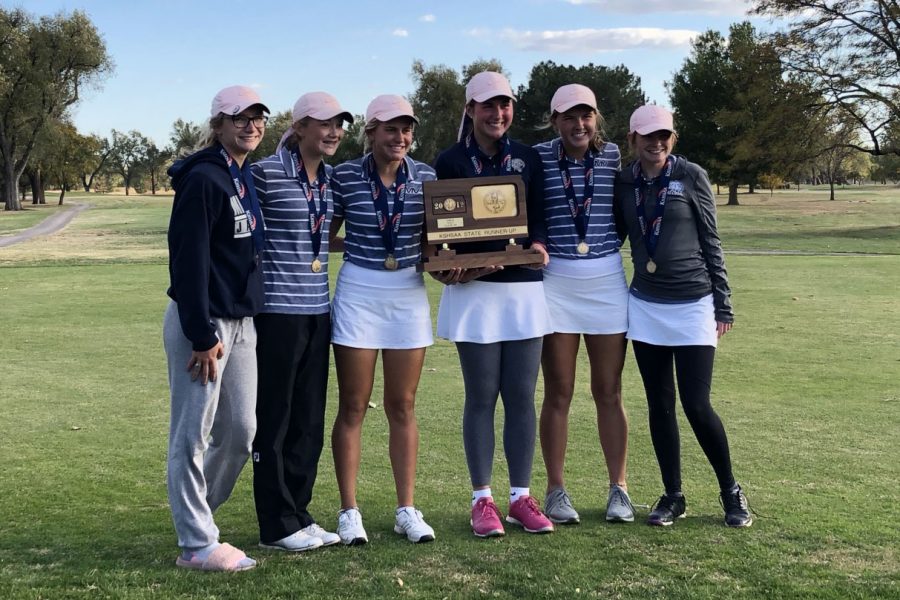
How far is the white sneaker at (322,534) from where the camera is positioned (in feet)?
13.1

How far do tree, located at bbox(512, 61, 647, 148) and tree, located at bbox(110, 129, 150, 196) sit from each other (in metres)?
54.9

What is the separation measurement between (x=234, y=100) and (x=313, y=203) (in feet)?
1.80

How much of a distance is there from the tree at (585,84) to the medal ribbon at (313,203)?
57963 millimetres

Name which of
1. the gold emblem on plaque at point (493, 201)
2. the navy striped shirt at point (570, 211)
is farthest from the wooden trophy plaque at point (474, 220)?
the navy striped shirt at point (570, 211)

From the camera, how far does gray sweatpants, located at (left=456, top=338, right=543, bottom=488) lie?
14.0 feet

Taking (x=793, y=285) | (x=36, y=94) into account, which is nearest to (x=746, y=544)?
(x=793, y=285)

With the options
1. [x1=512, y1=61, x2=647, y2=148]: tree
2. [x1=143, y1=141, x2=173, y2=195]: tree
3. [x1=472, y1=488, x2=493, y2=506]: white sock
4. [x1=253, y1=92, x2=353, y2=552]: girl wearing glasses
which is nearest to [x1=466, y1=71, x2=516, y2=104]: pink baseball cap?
[x1=253, y1=92, x2=353, y2=552]: girl wearing glasses

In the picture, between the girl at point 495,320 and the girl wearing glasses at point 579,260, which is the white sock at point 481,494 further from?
the girl wearing glasses at point 579,260

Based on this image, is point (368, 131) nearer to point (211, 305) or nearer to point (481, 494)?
point (211, 305)

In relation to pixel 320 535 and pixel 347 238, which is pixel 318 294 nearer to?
pixel 347 238

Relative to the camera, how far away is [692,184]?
433 centimetres

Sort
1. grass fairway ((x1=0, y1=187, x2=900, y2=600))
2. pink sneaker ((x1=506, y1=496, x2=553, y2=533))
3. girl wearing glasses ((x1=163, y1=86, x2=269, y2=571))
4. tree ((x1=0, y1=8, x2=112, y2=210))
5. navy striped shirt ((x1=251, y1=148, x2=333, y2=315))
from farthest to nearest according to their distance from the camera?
tree ((x1=0, y1=8, x2=112, y2=210)) < pink sneaker ((x1=506, y1=496, x2=553, y2=533)) < navy striped shirt ((x1=251, y1=148, x2=333, y2=315)) < girl wearing glasses ((x1=163, y1=86, x2=269, y2=571)) < grass fairway ((x1=0, y1=187, x2=900, y2=600))

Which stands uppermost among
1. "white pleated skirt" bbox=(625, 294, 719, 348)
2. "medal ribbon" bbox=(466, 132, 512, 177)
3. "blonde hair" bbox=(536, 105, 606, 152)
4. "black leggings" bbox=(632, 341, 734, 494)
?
"blonde hair" bbox=(536, 105, 606, 152)

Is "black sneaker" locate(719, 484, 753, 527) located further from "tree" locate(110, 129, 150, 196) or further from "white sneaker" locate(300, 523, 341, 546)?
"tree" locate(110, 129, 150, 196)
